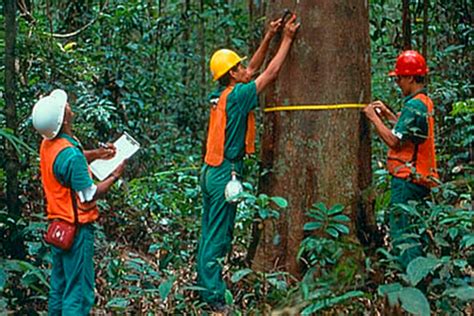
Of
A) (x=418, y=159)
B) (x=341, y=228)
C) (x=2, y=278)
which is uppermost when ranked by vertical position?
(x=418, y=159)

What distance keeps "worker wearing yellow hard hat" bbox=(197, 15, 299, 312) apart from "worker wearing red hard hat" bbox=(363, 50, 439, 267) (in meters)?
1.02

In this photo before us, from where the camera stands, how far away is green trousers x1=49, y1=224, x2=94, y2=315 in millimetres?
5371

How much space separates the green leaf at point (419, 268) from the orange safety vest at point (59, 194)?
243cm

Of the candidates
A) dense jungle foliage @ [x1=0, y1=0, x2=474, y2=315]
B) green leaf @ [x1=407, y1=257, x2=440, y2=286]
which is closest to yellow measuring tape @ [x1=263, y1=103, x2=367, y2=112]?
dense jungle foliage @ [x1=0, y1=0, x2=474, y2=315]

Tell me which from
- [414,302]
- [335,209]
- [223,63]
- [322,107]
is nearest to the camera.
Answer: [414,302]

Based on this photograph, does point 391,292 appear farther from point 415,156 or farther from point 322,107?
point 415,156

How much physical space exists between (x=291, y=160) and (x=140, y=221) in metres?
2.86

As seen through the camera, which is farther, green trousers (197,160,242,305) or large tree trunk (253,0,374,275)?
green trousers (197,160,242,305)

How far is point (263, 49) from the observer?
6.02 meters

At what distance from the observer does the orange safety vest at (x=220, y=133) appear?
618 centimetres

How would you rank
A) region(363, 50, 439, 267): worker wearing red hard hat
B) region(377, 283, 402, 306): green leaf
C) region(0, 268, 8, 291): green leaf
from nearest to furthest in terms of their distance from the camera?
1. region(377, 283, 402, 306): green leaf
2. region(0, 268, 8, 291): green leaf
3. region(363, 50, 439, 267): worker wearing red hard hat

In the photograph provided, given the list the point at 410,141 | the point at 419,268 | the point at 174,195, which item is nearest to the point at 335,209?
the point at 410,141

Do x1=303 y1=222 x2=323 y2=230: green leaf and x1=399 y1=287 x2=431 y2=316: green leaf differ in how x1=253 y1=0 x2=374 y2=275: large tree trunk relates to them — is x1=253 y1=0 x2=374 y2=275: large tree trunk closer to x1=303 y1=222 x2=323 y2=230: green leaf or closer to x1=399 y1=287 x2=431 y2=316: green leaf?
x1=303 y1=222 x2=323 y2=230: green leaf

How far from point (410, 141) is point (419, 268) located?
2.24 meters
